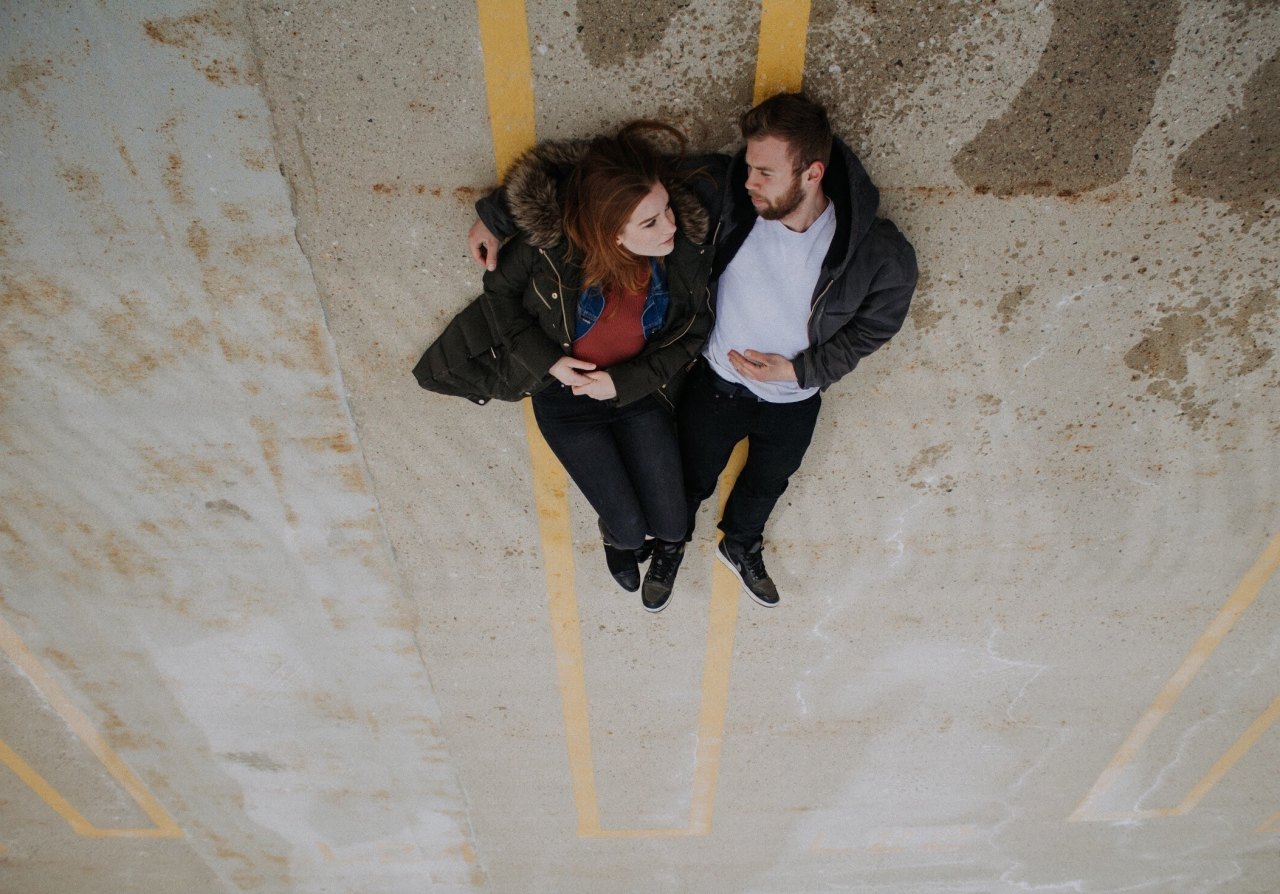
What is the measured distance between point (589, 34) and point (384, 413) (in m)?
1.64

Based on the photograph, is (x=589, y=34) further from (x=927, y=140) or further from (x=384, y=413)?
(x=384, y=413)

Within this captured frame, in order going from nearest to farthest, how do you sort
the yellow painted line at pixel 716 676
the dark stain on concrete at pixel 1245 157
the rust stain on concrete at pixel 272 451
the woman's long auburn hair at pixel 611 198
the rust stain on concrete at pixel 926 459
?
1. the woman's long auburn hair at pixel 611 198
2. the dark stain on concrete at pixel 1245 157
3. the rust stain on concrete at pixel 272 451
4. the rust stain on concrete at pixel 926 459
5. the yellow painted line at pixel 716 676

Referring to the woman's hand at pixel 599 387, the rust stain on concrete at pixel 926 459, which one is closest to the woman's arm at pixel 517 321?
the woman's hand at pixel 599 387

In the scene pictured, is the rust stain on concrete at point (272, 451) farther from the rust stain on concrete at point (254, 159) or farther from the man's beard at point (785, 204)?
the man's beard at point (785, 204)

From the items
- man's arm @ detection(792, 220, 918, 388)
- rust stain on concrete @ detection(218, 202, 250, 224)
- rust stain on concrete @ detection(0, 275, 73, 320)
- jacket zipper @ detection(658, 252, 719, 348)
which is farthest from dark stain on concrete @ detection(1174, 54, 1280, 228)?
rust stain on concrete @ detection(0, 275, 73, 320)

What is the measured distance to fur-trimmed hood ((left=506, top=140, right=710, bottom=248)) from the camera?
82.2 inches

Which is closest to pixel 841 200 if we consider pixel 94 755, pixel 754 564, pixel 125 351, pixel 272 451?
pixel 754 564

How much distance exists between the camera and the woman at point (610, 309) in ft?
6.67

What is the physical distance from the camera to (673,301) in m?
2.31

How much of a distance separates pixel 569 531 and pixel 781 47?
214cm

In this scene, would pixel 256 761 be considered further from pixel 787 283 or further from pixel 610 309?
pixel 787 283

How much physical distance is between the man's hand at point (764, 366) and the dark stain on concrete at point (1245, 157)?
4.78 ft

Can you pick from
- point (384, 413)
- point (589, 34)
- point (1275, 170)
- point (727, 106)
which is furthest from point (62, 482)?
point (1275, 170)

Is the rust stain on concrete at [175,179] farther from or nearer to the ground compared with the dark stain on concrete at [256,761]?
farther from the ground
